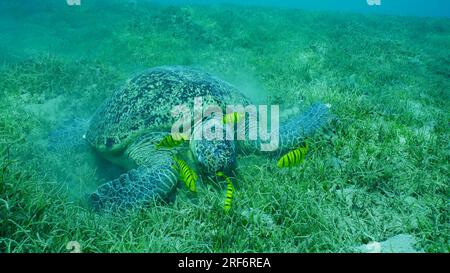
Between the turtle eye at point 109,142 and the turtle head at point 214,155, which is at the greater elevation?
the turtle head at point 214,155

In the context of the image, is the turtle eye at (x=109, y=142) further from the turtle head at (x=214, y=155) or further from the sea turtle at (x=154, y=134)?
the turtle head at (x=214, y=155)

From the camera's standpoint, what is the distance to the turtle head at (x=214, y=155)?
12.7 feet

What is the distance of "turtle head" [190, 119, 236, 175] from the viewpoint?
386cm

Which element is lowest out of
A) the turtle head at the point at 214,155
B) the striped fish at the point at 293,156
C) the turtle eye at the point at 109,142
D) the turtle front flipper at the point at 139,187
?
the turtle front flipper at the point at 139,187

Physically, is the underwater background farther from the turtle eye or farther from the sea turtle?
the turtle eye

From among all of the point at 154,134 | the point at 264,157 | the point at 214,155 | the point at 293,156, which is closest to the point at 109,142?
the point at 154,134

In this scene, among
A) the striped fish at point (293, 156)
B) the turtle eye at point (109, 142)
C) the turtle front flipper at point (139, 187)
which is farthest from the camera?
the turtle eye at point (109, 142)

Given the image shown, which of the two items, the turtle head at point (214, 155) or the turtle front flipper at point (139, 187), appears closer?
the turtle front flipper at point (139, 187)

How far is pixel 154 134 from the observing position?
16.0 feet

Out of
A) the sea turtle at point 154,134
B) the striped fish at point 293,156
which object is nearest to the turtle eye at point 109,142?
the sea turtle at point 154,134

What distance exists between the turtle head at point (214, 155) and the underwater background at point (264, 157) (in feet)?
0.85

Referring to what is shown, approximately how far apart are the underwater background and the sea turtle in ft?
0.78
